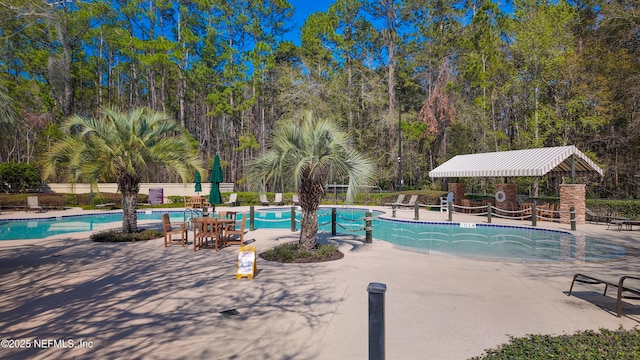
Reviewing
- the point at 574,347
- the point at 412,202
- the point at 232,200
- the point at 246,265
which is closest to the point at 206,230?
the point at 246,265

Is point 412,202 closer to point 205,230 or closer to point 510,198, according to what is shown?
point 510,198

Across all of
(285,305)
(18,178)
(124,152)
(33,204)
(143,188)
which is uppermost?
(124,152)

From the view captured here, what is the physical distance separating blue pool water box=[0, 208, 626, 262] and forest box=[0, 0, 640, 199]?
10.2 meters

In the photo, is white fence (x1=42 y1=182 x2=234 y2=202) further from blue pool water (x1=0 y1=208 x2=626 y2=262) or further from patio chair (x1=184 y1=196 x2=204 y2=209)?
blue pool water (x1=0 y1=208 x2=626 y2=262)

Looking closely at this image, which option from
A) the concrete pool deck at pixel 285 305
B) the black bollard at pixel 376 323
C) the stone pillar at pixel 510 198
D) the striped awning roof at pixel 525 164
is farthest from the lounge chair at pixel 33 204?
the stone pillar at pixel 510 198

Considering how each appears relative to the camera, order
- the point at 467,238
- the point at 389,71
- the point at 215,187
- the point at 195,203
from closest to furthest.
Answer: the point at 467,238, the point at 215,187, the point at 195,203, the point at 389,71

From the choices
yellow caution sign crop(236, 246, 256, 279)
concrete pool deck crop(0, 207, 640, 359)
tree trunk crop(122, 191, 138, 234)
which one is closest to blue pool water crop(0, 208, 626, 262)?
concrete pool deck crop(0, 207, 640, 359)

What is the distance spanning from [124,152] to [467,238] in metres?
12.6

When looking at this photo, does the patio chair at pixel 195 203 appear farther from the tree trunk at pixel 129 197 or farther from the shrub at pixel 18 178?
the shrub at pixel 18 178

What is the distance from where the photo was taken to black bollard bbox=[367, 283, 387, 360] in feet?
9.46

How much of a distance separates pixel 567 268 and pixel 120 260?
35.3 ft

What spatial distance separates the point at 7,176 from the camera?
24281 mm

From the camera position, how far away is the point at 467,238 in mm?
13109

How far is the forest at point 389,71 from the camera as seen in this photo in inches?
893
